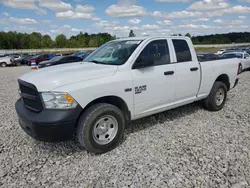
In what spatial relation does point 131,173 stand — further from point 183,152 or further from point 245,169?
point 245,169

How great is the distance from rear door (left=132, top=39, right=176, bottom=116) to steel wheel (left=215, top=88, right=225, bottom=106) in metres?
1.73

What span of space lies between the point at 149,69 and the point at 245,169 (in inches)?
83.9

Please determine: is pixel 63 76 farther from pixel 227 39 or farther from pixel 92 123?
pixel 227 39

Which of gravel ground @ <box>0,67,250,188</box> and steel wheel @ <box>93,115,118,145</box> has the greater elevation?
steel wheel @ <box>93,115,118,145</box>

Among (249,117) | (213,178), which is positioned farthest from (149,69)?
(249,117)

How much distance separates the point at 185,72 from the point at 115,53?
152cm

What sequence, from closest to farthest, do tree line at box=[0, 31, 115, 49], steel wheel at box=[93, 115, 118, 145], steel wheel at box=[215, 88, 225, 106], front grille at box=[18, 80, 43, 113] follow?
front grille at box=[18, 80, 43, 113]
steel wheel at box=[93, 115, 118, 145]
steel wheel at box=[215, 88, 225, 106]
tree line at box=[0, 31, 115, 49]

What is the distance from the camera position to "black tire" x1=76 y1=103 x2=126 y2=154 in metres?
A: 3.08

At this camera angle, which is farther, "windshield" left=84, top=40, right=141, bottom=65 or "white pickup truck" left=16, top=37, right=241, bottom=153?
"windshield" left=84, top=40, right=141, bottom=65

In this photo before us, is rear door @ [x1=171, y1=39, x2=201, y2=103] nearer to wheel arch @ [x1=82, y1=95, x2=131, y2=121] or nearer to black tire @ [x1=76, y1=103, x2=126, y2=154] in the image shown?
wheel arch @ [x1=82, y1=95, x2=131, y2=121]

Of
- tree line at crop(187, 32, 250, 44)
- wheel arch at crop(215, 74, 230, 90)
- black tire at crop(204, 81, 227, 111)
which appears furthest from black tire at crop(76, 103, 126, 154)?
tree line at crop(187, 32, 250, 44)

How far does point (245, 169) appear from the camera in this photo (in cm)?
287

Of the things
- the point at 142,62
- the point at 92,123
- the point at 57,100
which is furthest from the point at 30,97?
the point at 142,62

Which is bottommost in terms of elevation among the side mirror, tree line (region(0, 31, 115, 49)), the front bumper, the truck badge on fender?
the front bumper
